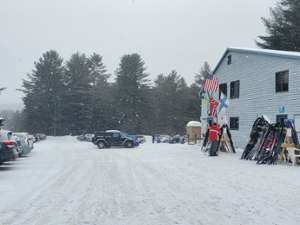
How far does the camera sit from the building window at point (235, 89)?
107ft

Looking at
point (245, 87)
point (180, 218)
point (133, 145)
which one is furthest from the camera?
point (133, 145)

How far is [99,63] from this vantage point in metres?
87.2

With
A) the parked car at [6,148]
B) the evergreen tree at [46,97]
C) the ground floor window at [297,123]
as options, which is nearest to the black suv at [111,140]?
the ground floor window at [297,123]

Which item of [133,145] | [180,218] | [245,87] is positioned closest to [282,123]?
[245,87]

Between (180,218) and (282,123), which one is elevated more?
(282,123)

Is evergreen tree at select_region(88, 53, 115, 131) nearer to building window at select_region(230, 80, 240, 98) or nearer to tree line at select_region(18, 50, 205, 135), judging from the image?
tree line at select_region(18, 50, 205, 135)

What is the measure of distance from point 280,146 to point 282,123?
1.25m

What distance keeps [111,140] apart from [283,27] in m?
27.3

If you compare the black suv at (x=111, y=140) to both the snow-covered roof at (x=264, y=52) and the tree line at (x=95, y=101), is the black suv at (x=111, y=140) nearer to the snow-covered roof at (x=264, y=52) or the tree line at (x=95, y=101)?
the snow-covered roof at (x=264, y=52)

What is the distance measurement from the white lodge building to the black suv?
27.3ft

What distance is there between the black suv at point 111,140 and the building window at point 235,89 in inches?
351

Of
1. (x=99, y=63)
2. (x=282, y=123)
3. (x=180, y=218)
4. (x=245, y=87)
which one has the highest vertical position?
(x=99, y=63)

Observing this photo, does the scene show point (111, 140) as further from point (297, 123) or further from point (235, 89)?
point (297, 123)

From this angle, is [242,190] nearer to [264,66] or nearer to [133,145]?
[264,66]
